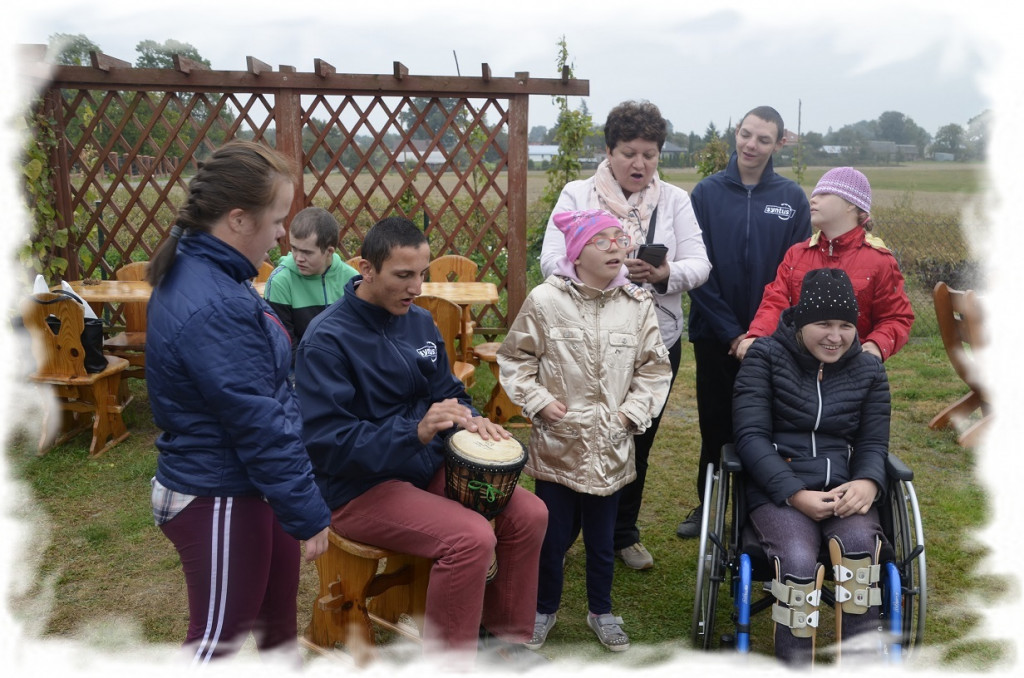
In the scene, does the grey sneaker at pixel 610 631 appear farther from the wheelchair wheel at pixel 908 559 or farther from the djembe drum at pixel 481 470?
the wheelchair wheel at pixel 908 559

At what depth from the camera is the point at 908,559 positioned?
2.33 m

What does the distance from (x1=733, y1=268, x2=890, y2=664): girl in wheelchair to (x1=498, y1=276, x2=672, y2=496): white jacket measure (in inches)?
15.3

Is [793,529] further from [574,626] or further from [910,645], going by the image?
[574,626]

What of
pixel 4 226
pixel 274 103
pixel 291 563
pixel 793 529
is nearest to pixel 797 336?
pixel 793 529

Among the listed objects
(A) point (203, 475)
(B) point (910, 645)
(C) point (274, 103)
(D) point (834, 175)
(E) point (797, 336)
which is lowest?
(B) point (910, 645)

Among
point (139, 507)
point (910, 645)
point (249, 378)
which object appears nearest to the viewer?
point (249, 378)

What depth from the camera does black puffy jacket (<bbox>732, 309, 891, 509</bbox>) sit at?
2.55 m

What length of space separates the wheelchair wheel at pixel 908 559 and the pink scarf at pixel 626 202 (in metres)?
1.28

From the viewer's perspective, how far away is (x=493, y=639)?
2535mm

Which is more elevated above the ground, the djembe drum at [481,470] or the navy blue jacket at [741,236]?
the navy blue jacket at [741,236]

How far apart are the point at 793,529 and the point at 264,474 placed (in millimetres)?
1608

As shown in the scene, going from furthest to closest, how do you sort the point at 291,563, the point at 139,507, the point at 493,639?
the point at 139,507, the point at 493,639, the point at 291,563

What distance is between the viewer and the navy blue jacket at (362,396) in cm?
229

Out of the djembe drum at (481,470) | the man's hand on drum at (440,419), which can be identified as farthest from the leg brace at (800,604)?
the man's hand on drum at (440,419)
